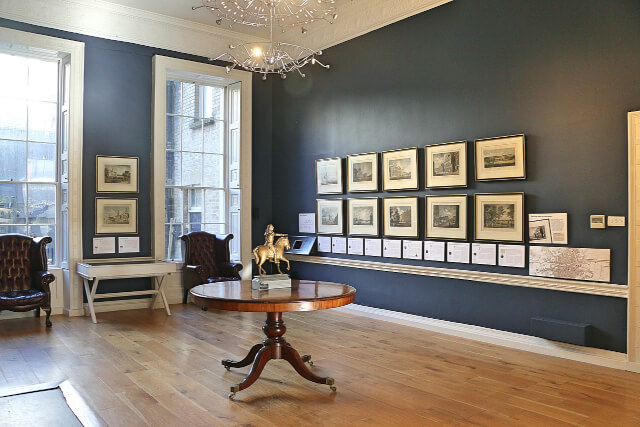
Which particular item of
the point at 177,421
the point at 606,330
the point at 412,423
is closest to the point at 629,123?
the point at 606,330

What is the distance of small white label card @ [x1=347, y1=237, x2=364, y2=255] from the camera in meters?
7.42

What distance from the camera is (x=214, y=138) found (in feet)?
29.1

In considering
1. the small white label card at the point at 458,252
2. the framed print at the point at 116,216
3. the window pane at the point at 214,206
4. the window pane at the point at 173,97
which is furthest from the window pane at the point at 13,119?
the small white label card at the point at 458,252

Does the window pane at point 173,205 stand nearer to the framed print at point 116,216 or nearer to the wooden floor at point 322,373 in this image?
the framed print at point 116,216

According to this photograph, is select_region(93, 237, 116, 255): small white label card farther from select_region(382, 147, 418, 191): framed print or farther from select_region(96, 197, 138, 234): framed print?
select_region(382, 147, 418, 191): framed print

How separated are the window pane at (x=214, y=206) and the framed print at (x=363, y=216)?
246 centimetres

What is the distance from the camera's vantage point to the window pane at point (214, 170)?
8.78 m

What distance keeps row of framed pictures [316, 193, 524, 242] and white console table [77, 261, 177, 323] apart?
246 centimetres

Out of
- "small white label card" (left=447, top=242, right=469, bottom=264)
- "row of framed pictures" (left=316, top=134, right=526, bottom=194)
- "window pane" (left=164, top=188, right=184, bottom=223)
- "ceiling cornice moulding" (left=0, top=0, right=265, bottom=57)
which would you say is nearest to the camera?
"row of framed pictures" (left=316, top=134, right=526, bottom=194)

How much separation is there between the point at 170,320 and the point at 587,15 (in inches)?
235

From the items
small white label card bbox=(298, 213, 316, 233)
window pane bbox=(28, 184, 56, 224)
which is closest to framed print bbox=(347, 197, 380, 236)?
small white label card bbox=(298, 213, 316, 233)

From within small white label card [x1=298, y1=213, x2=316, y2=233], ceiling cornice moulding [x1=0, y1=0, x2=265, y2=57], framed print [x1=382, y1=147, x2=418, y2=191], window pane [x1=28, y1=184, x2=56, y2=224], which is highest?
ceiling cornice moulding [x1=0, y1=0, x2=265, y2=57]

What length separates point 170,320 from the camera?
22.7 ft

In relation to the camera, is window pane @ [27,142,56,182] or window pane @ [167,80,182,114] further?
window pane @ [167,80,182,114]
